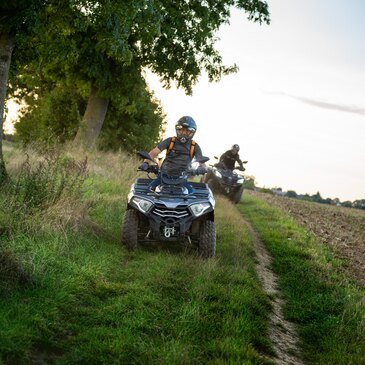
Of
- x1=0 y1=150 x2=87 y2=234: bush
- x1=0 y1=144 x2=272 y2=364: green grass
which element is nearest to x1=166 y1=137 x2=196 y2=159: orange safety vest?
x1=0 y1=150 x2=87 y2=234: bush

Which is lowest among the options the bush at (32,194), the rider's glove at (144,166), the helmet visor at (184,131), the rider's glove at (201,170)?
the bush at (32,194)

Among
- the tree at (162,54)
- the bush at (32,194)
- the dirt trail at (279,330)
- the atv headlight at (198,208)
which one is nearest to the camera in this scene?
the dirt trail at (279,330)

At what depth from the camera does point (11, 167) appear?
1132 centimetres

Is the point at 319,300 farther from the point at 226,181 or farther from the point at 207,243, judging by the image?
the point at 226,181

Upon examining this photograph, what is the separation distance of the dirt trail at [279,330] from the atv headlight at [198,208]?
1.46m

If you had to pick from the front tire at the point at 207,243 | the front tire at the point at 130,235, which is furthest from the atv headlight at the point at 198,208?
the front tire at the point at 130,235

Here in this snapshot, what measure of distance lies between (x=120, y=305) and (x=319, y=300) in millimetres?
3150

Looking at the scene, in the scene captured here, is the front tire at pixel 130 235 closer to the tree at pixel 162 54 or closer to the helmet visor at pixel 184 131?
the helmet visor at pixel 184 131

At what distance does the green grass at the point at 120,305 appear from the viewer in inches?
172

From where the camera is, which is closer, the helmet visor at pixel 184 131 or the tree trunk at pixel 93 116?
the helmet visor at pixel 184 131

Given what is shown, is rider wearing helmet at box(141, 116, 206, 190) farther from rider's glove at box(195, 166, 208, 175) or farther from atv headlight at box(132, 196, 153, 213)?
atv headlight at box(132, 196, 153, 213)

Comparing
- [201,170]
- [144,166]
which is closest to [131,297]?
[144,166]

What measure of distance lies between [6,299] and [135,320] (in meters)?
1.31

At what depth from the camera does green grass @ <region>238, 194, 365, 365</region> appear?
5.36 m
